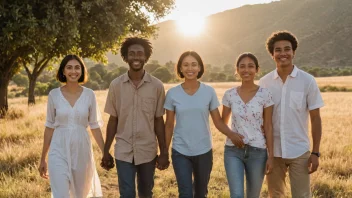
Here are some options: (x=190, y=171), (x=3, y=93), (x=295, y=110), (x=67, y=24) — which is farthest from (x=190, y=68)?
(x=3, y=93)

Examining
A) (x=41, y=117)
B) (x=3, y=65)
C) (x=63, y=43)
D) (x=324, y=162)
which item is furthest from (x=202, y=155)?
(x=3, y=65)

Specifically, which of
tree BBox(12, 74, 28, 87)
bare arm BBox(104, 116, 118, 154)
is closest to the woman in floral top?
bare arm BBox(104, 116, 118, 154)

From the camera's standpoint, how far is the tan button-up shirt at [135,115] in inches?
198

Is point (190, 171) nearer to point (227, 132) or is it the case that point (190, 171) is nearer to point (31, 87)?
point (227, 132)

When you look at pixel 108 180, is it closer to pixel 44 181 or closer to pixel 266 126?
pixel 44 181

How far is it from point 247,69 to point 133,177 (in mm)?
1981

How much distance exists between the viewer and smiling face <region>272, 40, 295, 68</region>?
16.4ft

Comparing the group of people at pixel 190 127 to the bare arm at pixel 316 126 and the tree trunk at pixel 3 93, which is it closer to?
the bare arm at pixel 316 126

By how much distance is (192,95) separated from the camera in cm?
498

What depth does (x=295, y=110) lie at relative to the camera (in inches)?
194

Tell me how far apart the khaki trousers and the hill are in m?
44.2

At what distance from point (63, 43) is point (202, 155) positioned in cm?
948

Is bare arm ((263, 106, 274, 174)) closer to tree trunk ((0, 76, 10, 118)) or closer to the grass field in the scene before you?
the grass field

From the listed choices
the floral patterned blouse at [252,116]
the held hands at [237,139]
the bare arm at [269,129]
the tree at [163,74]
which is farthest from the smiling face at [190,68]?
the tree at [163,74]
